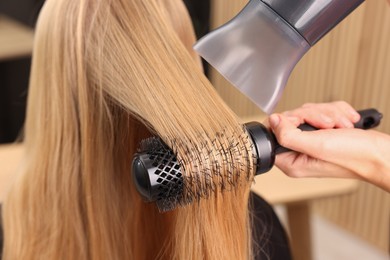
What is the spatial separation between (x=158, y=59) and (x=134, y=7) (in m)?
0.08

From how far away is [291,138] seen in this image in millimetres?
642

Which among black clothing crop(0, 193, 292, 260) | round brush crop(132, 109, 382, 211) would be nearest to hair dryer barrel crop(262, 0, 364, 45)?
round brush crop(132, 109, 382, 211)

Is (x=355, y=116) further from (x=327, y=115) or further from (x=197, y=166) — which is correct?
(x=197, y=166)

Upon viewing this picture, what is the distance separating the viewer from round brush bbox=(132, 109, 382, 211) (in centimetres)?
50

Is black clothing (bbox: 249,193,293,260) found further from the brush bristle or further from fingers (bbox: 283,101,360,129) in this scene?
the brush bristle

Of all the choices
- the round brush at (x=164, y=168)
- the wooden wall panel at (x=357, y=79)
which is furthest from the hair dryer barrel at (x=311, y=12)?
the wooden wall panel at (x=357, y=79)

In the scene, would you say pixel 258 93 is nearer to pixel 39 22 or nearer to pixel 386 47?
pixel 39 22

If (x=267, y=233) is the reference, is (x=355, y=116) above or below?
above

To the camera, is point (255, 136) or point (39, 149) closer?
point (255, 136)

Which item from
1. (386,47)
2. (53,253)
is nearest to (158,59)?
(53,253)

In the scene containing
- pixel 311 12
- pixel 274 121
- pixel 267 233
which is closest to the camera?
pixel 311 12

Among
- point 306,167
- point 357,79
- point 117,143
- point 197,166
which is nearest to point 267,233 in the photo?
point 306,167

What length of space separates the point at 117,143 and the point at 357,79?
168 centimetres

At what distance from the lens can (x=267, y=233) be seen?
1.05 metres
